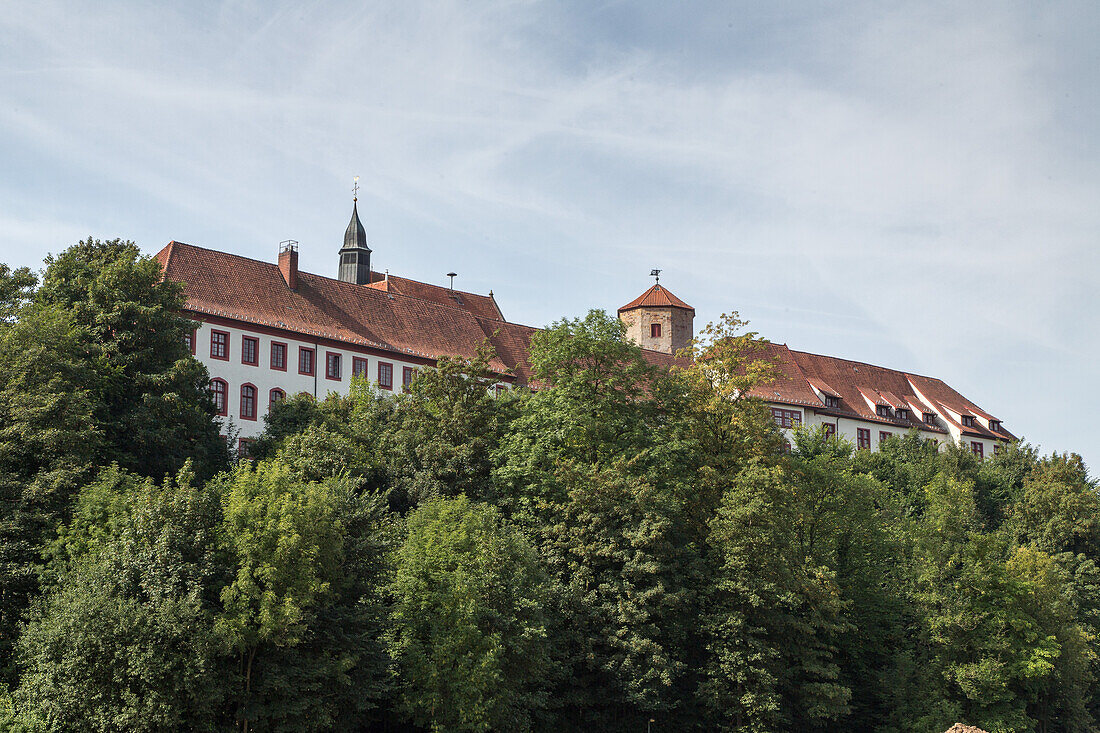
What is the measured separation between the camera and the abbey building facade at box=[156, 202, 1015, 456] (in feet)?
209

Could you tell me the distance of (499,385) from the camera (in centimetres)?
7194

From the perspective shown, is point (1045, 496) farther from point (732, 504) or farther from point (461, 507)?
point (461, 507)

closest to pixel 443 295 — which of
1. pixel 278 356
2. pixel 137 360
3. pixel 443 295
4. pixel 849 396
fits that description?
pixel 443 295

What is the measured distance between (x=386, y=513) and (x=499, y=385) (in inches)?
1212

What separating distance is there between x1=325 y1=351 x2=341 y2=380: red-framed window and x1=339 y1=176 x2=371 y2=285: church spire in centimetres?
3167

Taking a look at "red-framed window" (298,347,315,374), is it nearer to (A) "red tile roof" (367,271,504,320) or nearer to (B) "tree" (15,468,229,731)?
(A) "red tile roof" (367,271,504,320)

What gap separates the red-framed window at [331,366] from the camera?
2677 inches

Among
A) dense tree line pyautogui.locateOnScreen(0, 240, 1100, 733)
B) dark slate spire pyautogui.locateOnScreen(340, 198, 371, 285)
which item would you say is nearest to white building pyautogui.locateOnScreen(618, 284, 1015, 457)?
dark slate spire pyautogui.locateOnScreen(340, 198, 371, 285)

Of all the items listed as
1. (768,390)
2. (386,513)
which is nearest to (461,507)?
(386,513)

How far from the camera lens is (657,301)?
91.2 meters

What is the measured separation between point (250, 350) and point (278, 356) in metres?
1.74

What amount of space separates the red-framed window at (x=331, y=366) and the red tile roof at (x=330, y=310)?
1031mm

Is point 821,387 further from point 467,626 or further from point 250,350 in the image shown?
point 467,626

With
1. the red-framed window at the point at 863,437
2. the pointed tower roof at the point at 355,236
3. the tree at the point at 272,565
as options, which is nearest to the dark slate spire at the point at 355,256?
the pointed tower roof at the point at 355,236
